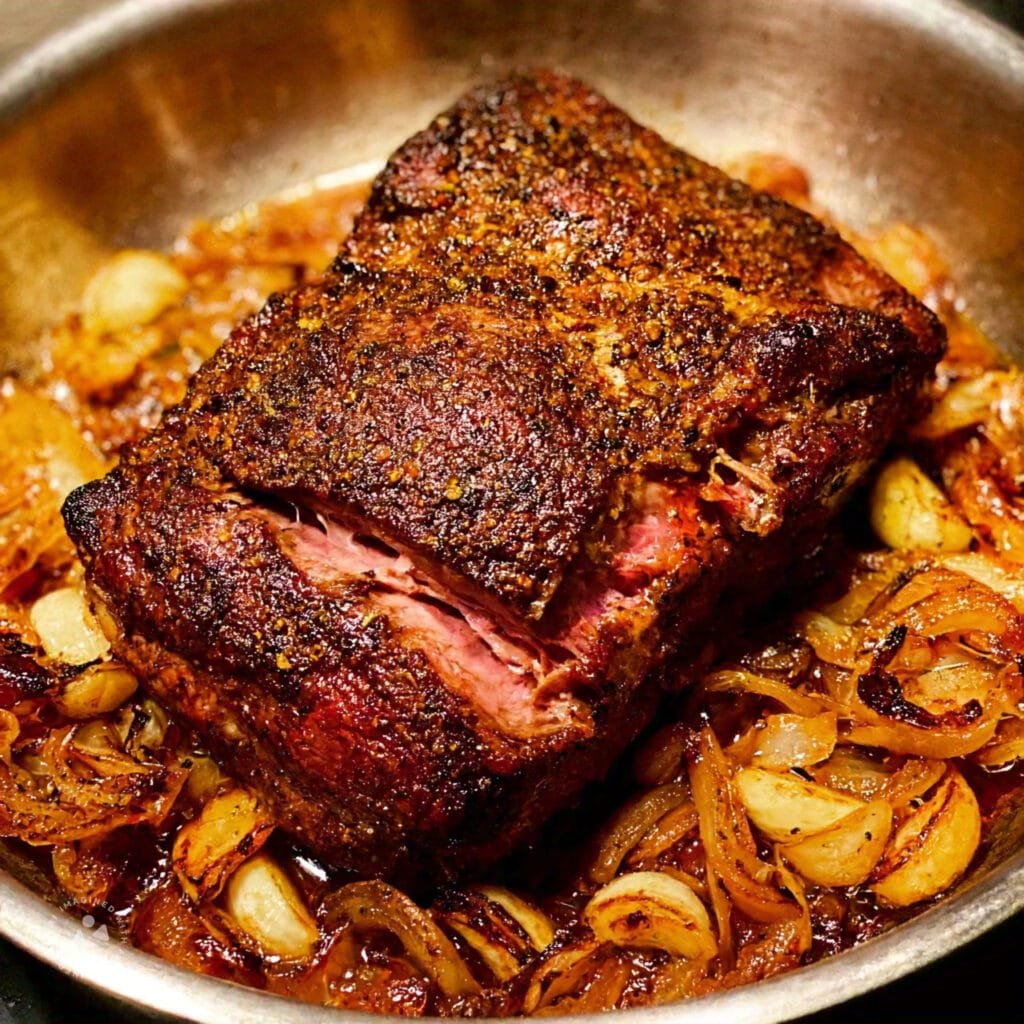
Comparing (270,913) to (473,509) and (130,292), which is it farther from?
(130,292)

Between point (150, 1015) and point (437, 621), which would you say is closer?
point (150, 1015)

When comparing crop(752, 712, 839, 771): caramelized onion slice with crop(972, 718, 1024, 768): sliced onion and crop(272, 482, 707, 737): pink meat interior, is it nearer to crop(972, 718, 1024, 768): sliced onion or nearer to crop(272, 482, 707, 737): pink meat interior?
crop(972, 718, 1024, 768): sliced onion

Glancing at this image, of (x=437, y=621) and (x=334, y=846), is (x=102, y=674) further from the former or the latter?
(x=437, y=621)

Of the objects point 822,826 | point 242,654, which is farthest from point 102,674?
point 822,826

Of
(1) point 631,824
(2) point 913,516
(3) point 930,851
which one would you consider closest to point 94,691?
(1) point 631,824

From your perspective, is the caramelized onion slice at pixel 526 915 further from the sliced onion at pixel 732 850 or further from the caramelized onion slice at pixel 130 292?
the caramelized onion slice at pixel 130 292

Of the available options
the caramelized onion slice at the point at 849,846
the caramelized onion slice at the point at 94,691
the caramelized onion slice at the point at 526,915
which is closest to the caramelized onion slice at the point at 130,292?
the caramelized onion slice at the point at 94,691
